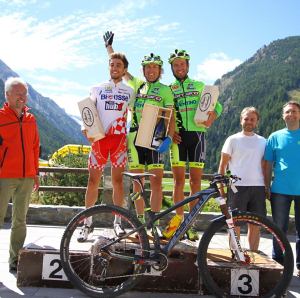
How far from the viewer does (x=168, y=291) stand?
4215 millimetres

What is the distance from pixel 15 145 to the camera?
4566mm

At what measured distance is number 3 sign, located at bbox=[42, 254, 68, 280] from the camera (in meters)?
4.22

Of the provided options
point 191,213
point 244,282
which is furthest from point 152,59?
point 244,282

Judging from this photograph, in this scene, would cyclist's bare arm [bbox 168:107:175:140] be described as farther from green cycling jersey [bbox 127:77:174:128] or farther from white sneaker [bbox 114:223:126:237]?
white sneaker [bbox 114:223:126:237]

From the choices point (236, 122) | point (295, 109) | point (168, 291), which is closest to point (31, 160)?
point (168, 291)

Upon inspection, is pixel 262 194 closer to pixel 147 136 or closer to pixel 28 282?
pixel 147 136

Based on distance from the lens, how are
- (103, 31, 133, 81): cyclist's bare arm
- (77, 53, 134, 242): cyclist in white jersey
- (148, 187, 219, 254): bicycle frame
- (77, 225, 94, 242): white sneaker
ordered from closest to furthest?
1. (148, 187, 219, 254): bicycle frame
2. (77, 225, 94, 242): white sneaker
3. (77, 53, 134, 242): cyclist in white jersey
4. (103, 31, 133, 81): cyclist's bare arm

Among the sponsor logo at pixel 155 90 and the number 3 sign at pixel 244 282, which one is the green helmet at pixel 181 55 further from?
the number 3 sign at pixel 244 282

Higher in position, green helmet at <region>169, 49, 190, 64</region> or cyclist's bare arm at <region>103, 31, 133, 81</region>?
cyclist's bare arm at <region>103, 31, 133, 81</region>

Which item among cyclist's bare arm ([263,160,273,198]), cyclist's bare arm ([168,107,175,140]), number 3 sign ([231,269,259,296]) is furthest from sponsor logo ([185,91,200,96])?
number 3 sign ([231,269,259,296])

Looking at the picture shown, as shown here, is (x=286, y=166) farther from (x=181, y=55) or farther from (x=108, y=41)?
(x=108, y=41)

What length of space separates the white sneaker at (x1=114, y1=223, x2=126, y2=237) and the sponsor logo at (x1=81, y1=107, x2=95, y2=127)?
1.40 metres

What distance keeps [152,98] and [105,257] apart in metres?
2.11

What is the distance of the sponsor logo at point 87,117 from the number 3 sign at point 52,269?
1641 millimetres
